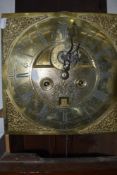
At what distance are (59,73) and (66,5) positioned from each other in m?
0.45

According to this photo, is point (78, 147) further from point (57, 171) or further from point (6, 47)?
point (6, 47)

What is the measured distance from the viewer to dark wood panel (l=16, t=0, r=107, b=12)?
1715mm

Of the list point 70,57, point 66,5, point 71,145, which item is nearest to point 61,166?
point 71,145

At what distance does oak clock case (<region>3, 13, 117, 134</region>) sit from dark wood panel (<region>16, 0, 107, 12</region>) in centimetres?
15

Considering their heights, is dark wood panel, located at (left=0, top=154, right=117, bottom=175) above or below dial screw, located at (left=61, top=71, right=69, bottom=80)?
below

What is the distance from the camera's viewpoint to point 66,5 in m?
1.72

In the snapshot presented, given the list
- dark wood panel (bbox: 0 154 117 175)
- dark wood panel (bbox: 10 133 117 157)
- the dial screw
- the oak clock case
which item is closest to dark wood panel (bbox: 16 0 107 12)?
the oak clock case

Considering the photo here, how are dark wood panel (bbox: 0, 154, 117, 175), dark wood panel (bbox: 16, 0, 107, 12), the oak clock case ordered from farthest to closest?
dark wood panel (bbox: 16, 0, 107, 12), the oak clock case, dark wood panel (bbox: 0, 154, 117, 175)

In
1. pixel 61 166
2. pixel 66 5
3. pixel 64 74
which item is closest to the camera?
pixel 61 166

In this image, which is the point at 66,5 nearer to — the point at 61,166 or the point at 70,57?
the point at 70,57

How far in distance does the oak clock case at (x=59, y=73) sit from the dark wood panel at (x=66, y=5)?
0.48 ft

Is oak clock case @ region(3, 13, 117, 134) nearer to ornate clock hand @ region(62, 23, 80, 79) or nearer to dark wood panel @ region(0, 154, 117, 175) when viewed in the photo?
ornate clock hand @ region(62, 23, 80, 79)

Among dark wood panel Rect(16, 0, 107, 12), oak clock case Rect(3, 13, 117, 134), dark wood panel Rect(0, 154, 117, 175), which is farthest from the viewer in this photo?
dark wood panel Rect(16, 0, 107, 12)

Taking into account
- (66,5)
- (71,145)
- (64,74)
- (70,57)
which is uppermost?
(66,5)
